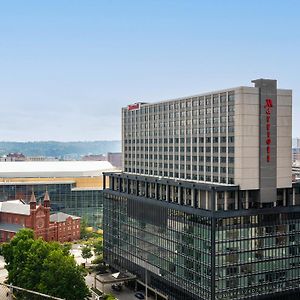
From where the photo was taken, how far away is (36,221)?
161 metres

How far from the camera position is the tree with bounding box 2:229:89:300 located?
97.2m

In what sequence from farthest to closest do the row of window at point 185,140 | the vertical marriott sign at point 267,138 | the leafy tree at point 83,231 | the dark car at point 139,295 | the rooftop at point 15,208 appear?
1. the leafy tree at point 83,231
2. the rooftop at point 15,208
3. the dark car at point 139,295
4. the row of window at point 185,140
5. the vertical marriott sign at point 267,138

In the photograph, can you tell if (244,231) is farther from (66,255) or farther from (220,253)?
(66,255)

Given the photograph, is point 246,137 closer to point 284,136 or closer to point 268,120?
point 268,120

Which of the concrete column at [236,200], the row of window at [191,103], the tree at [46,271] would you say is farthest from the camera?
the tree at [46,271]

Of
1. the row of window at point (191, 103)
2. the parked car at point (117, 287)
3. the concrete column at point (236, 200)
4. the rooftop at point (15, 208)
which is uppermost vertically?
the row of window at point (191, 103)

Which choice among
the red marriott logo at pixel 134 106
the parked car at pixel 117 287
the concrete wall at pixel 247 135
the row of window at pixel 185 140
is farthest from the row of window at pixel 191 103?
the parked car at pixel 117 287

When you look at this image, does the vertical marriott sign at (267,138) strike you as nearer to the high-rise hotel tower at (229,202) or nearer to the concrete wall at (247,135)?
the high-rise hotel tower at (229,202)

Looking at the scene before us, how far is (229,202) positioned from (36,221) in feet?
299

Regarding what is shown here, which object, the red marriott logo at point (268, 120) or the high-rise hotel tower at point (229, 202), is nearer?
the high-rise hotel tower at point (229, 202)

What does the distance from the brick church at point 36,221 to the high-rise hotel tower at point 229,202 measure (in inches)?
2595

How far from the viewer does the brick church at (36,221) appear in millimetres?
160875

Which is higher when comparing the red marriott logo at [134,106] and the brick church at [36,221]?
the red marriott logo at [134,106]

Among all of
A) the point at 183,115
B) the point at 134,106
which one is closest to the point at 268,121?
the point at 183,115
